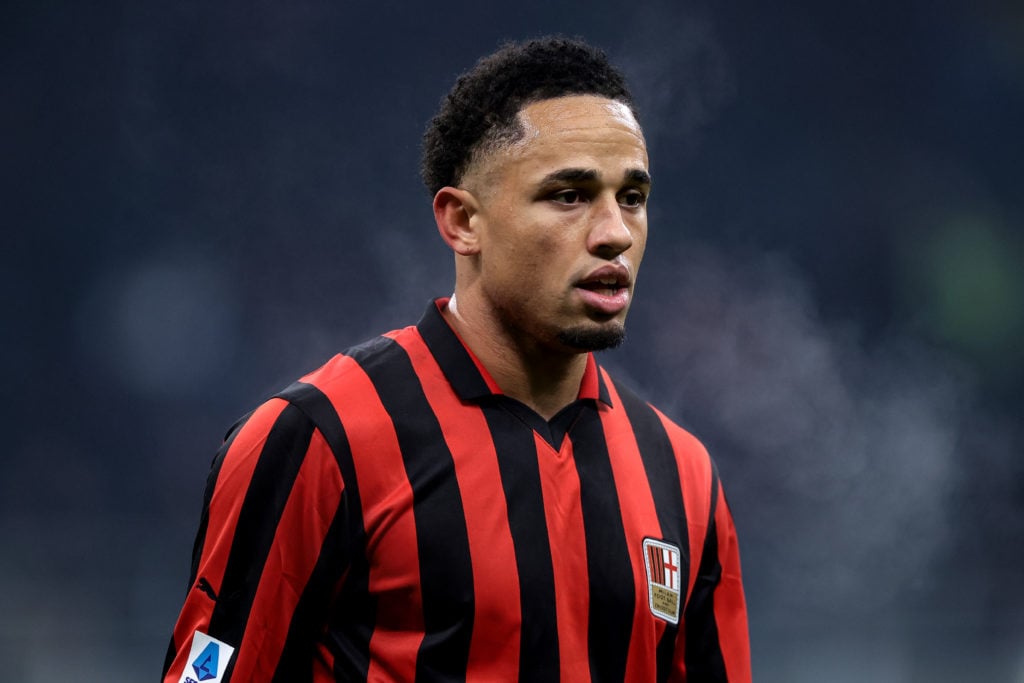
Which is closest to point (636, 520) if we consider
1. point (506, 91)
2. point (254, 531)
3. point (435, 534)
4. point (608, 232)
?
point (435, 534)

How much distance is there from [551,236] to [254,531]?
58cm

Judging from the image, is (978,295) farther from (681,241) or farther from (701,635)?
(701,635)

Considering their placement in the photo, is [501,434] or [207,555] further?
[501,434]

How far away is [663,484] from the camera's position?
179 cm

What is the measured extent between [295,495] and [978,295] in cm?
376

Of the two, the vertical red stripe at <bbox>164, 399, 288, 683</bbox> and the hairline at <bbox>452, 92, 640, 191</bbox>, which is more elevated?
the hairline at <bbox>452, 92, 640, 191</bbox>

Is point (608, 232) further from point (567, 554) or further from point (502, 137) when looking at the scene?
point (567, 554)

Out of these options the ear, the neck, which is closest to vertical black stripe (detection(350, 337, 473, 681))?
the neck

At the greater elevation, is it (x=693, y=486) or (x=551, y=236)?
(x=551, y=236)

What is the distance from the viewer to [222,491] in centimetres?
154

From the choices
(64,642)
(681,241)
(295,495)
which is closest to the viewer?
(295,495)

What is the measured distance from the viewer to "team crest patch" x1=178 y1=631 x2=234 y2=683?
1491 millimetres

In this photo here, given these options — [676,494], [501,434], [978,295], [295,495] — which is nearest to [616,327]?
[501,434]

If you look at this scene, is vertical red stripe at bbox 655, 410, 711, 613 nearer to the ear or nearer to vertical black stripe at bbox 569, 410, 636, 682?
vertical black stripe at bbox 569, 410, 636, 682
